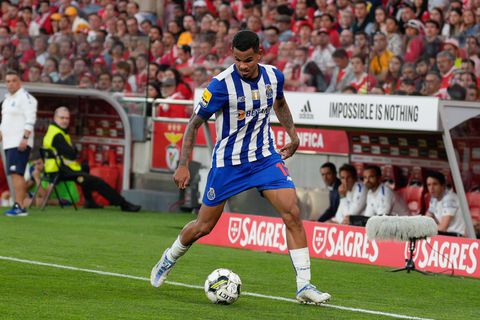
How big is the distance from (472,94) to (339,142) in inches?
147

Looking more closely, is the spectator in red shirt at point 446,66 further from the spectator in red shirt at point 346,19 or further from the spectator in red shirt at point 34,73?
the spectator in red shirt at point 34,73

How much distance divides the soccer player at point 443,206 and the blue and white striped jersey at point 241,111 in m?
5.99

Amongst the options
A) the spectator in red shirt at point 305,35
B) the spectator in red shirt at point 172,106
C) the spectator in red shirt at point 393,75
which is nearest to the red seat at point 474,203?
the spectator in red shirt at point 393,75

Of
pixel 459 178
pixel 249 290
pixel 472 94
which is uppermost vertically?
pixel 472 94

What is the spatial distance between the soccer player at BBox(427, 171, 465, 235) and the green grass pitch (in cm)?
206

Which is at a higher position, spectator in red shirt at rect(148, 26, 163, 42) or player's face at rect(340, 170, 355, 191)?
spectator in red shirt at rect(148, 26, 163, 42)

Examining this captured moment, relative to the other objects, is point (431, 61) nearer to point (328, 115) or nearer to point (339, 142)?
point (328, 115)

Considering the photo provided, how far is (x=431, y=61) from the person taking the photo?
15078 millimetres

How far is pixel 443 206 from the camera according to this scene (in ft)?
50.4

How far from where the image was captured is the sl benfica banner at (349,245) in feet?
42.8

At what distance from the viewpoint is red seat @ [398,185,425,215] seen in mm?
16609

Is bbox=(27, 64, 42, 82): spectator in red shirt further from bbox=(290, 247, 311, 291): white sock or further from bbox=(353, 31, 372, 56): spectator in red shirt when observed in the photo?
bbox=(290, 247, 311, 291): white sock

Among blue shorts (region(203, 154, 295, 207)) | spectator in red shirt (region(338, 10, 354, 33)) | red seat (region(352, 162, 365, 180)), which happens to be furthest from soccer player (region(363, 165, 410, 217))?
blue shorts (region(203, 154, 295, 207))

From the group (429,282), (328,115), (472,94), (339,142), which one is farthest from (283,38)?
(429,282)
